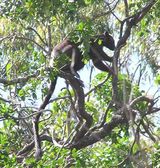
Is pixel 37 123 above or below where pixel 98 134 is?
above

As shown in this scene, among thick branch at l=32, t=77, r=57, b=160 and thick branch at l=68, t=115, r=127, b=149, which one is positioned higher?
thick branch at l=32, t=77, r=57, b=160

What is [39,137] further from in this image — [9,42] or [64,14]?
[9,42]

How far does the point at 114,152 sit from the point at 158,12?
4.44ft

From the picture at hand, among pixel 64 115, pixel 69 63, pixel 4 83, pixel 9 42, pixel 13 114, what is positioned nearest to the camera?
pixel 4 83

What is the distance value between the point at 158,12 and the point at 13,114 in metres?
1.70

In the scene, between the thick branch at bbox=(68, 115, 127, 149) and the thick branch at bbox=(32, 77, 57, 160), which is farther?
the thick branch at bbox=(68, 115, 127, 149)

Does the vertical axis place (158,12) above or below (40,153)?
above

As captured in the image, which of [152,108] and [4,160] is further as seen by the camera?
[152,108]

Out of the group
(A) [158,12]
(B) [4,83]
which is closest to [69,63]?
(B) [4,83]

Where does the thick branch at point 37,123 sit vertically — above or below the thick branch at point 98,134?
above

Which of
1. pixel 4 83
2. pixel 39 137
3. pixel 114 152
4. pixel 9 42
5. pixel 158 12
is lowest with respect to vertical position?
pixel 114 152

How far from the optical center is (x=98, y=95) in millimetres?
5645

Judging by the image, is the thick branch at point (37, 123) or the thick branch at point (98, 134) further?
the thick branch at point (98, 134)

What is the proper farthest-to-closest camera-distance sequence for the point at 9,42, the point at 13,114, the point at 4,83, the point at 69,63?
1. the point at 9,42
2. the point at 13,114
3. the point at 69,63
4. the point at 4,83
